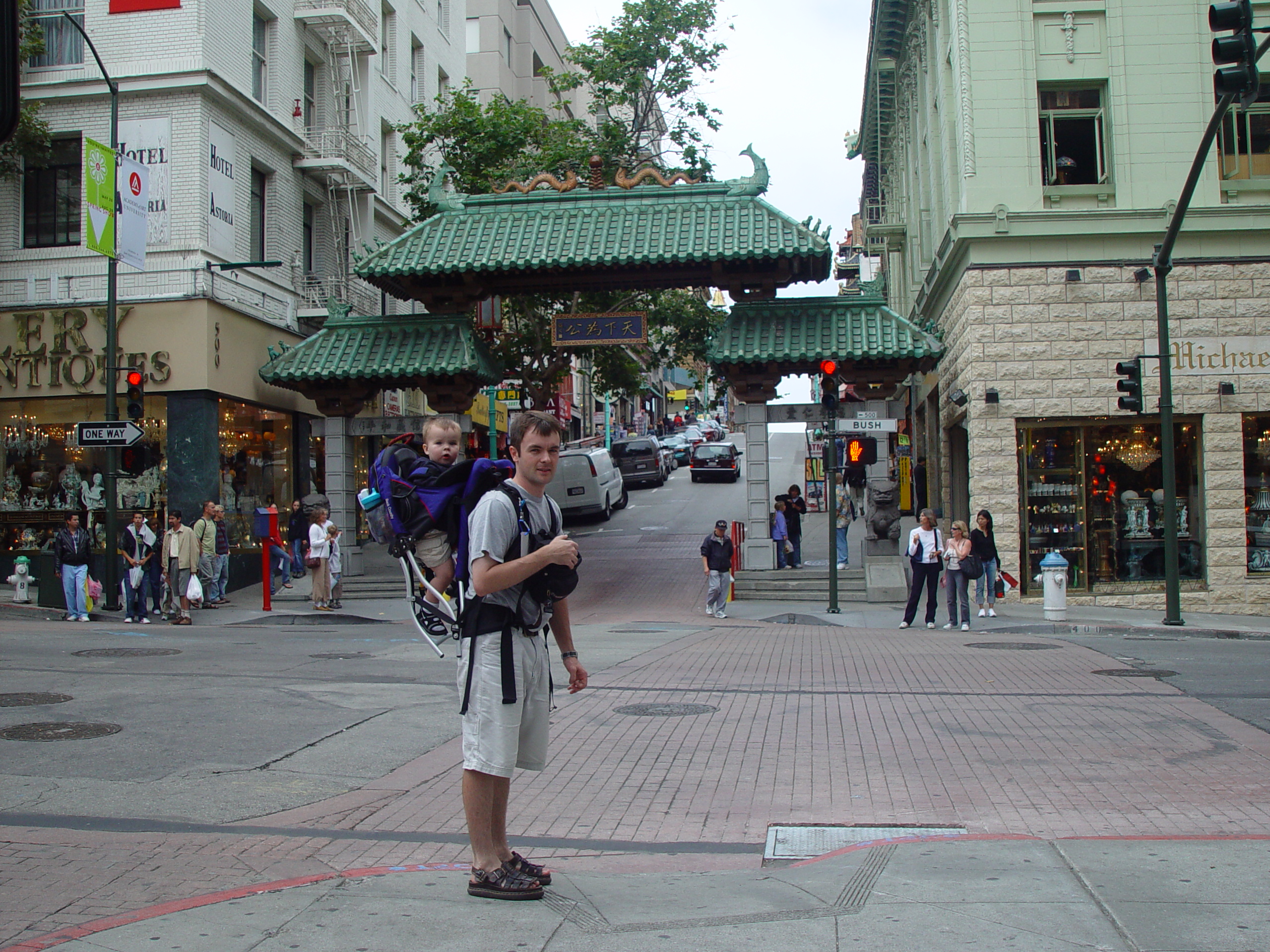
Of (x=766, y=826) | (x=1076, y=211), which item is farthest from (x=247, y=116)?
(x=766, y=826)

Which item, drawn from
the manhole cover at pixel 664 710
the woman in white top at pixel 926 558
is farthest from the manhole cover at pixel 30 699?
the woman in white top at pixel 926 558

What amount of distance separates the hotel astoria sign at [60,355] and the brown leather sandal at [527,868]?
21326mm

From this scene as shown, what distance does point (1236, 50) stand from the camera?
12.1 meters

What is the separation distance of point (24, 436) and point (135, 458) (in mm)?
7904

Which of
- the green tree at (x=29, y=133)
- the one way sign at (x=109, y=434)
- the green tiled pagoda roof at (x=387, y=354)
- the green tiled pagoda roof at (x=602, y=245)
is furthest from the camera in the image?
the green tree at (x=29, y=133)

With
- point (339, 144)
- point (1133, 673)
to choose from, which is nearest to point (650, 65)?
point (339, 144)

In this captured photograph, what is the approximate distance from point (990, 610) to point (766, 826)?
1392cm

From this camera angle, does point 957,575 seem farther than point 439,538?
Yes

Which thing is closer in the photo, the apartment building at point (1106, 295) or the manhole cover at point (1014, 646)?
the manhole cover at point (1014, 646)

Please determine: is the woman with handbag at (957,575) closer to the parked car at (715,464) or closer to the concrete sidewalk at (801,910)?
the concrete sidewalk at (801,910)

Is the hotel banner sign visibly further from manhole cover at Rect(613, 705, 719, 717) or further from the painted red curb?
the painted red curb

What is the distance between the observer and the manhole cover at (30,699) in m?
9.62

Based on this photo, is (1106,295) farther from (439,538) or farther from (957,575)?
(439,538)

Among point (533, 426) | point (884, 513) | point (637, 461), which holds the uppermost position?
point (637, 461)
